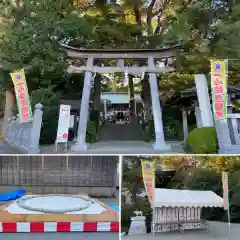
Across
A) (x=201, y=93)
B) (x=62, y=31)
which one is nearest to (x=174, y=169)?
(x=201, y=93)

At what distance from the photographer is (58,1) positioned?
14.3 m

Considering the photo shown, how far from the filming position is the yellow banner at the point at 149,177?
404 cm

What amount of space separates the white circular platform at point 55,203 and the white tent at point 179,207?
32.6 inches

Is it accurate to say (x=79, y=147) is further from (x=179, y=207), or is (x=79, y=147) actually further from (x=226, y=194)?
(x=226, y=194)

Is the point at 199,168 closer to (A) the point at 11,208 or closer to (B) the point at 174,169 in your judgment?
(B) the point at 174,169

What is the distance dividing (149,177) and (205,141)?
6.19 metres

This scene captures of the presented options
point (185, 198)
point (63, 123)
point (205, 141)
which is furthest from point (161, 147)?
point (185, 198)

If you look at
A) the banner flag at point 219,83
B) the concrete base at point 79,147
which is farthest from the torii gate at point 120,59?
the banner flag at point 219,83

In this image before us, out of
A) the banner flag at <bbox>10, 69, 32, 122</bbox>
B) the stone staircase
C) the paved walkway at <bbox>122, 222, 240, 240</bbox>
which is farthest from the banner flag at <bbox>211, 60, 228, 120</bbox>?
the stone staircase

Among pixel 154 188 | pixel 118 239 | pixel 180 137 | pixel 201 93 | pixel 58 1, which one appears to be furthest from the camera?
pixel 180 137

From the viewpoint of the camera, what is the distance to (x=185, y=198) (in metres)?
4.36

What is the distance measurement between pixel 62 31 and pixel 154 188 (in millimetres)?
11000

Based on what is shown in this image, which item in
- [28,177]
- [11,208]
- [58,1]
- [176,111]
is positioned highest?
[58,1]

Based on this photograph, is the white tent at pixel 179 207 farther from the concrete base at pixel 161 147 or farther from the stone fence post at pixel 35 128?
the concrete base at pixel 161 147
